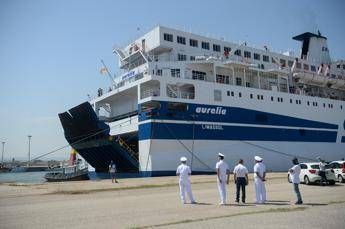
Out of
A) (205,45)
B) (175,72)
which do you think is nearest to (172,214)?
(175,72)

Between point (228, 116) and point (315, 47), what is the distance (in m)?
19.4

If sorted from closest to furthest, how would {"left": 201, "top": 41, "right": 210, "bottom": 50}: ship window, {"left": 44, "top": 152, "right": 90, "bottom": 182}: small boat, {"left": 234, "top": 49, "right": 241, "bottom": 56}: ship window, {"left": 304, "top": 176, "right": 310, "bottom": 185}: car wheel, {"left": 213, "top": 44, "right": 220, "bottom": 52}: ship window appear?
{"left": 304, "top": 176, "right": 310, "bottom": 185}: car wheel → {"left": 201, "top": 41, "right": 210, "bottom": 50}: ship window → {"left": 213, "top": 44, "right": 220, "bottom": 52}: ship window → {"left": 234, "top": 49, "right": 241, "bottom": 56}: ship window → {"left": 44, "top": 152, "right": 90, "bottom": 182}: small boat

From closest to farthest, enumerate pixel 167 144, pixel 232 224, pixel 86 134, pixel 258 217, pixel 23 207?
pixel 232 224
pixel 258 217
pixel 23 207
pixel 167 144
pixel 86 134

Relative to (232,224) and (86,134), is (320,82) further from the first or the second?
(232,224)

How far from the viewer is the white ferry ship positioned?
24422 millimetres

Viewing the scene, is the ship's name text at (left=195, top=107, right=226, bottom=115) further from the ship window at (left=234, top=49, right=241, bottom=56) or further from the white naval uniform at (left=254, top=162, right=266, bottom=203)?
the white naval uniform at (left=254, top=162, right=266, bottom=203)

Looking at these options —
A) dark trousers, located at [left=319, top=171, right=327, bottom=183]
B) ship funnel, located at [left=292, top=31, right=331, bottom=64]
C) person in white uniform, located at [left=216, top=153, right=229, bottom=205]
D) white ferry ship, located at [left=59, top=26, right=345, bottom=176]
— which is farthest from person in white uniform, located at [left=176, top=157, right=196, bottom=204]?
ship funnel, located at [left=292, top=31, right=331, bottom=64]

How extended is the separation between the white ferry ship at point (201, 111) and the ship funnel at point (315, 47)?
5.62m

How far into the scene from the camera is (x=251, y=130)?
2753cm

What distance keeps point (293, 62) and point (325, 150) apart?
8.30m

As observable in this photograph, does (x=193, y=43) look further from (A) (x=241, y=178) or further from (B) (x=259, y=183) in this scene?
(B) (x=259, y=183)

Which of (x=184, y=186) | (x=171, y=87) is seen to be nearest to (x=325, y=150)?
(x=171, y=87)

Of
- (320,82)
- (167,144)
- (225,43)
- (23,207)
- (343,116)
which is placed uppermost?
(225,43)

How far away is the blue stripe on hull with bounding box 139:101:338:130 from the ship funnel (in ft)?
37.7
